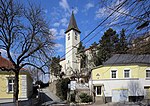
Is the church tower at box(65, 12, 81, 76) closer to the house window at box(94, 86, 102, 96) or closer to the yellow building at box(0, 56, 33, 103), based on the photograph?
the house window at box(94, 86, 102, 96)

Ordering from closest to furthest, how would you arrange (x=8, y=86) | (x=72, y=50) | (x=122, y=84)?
(x=8, y=86) → (x=122, y=84) → (x=72, y=50)

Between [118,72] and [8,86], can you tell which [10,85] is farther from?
[118,72]

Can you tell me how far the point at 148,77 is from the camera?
31.6 metres

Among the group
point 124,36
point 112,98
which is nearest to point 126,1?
point 124,36

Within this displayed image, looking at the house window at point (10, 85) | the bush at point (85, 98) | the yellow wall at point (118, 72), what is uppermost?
the yellow wall at point (118, 72)

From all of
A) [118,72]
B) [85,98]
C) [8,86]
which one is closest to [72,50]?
[118,72]

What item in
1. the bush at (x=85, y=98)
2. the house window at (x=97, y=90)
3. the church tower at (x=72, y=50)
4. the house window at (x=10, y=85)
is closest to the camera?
the house window at (x=10, y=85)

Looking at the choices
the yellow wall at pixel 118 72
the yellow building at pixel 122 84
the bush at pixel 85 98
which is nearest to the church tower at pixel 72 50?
the yellow wall at pixel 118 72

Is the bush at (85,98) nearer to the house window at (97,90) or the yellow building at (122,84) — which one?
the yellow building at (122,84)

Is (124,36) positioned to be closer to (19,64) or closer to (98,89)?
(19,64)

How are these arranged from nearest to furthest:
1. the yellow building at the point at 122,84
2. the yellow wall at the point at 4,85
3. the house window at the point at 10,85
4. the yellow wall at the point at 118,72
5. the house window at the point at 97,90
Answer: the yellow wall at the point at 4,85 → the house window at the point at 10,85 → the yellow building at the point at 122,84 → the yellow wall at the point at 118,72 → the house window at the point at 97,90

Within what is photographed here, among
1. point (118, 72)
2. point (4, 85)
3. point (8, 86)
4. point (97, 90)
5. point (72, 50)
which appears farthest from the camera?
point (72, 50)

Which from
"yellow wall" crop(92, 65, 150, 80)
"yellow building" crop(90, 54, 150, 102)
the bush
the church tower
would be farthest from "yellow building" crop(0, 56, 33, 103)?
the church tower

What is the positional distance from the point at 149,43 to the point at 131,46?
0.46m
